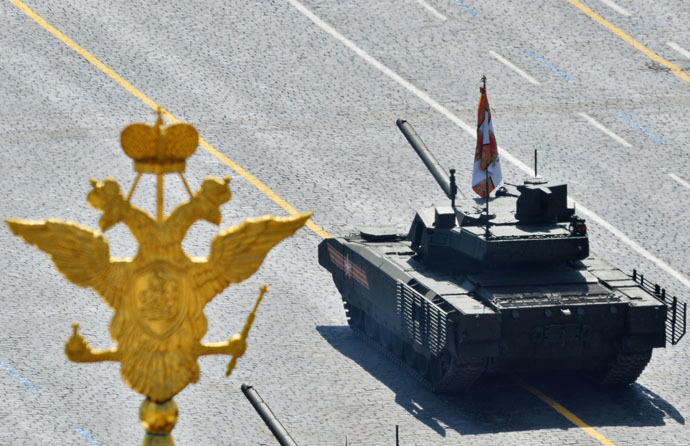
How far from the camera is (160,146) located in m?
12.4

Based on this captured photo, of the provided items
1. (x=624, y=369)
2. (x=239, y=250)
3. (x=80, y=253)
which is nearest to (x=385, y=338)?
(x=624, y=369)

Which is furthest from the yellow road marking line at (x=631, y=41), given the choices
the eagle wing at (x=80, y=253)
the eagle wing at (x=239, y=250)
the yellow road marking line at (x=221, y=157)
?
the eagle wing at (x=80, y=253)

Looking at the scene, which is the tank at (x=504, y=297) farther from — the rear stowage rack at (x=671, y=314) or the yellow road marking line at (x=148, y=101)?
the yellow road marking line at (x=148, y=101)

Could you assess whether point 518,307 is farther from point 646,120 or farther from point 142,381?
point 142,381

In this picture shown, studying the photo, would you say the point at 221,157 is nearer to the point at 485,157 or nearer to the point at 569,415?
the point at 485,157

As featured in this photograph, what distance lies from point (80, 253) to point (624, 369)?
2399 cm

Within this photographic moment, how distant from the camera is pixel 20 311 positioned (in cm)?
3881

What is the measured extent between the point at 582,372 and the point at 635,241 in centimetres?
835

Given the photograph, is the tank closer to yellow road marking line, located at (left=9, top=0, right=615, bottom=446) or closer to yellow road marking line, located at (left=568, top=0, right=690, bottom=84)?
yellow road marking line, located at (left=9, top=0, right=615, bottom=446)

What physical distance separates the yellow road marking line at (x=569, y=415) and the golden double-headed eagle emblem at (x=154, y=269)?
2145cm

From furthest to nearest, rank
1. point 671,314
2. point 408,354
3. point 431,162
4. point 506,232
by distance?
1. point 431,162
2. point 408,354
3. point 671,314
4. point 506,232

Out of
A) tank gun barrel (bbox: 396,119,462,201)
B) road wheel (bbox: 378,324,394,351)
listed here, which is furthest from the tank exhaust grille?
tank gun barrel (bbox: 396,119,462,201)

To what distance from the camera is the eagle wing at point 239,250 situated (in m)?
12.5

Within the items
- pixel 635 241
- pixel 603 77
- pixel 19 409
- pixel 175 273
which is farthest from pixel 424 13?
pixel 175 273
